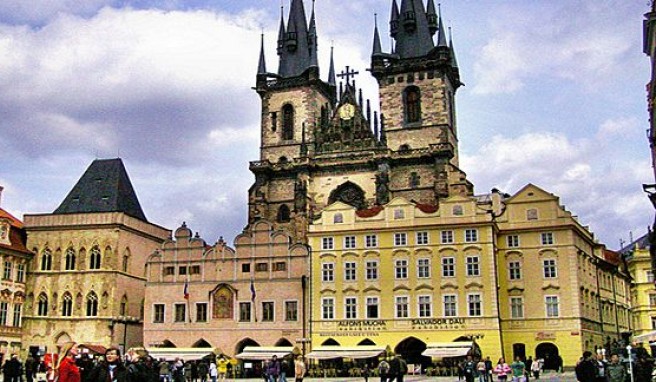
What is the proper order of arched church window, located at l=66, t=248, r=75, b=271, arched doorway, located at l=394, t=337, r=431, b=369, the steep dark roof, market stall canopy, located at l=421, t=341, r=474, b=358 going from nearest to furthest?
1. market stall canopy, located at l=421, t=341, r=474, b=358
2. arched doorway, located at l=394, t=337, r=431, b=369
3. arched church window, located at l=66, t=248, r=75, b=271
4. the steep dark roof

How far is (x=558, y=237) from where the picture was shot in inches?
1959

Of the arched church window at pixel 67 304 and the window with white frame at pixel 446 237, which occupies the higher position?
the window with white frame at pixel 446 237

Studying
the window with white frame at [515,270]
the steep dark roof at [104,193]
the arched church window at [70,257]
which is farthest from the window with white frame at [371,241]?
the arched church window at [70,257]

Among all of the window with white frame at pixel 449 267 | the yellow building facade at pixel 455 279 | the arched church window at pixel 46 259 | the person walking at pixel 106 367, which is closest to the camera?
the person walking at pixel 106 367

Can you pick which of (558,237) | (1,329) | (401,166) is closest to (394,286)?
(558,237)

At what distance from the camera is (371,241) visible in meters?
51.2

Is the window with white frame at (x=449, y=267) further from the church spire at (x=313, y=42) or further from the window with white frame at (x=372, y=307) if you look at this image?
the church spire at (x=313, y=42)

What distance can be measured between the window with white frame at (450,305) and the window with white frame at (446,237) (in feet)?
11.2

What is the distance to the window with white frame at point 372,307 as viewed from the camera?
50.0 m

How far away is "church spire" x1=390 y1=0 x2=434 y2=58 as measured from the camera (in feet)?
237

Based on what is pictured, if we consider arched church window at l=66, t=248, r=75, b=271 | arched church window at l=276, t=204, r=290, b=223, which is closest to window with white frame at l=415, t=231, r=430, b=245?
arched church window at l=276, t=204, r=290, b=223

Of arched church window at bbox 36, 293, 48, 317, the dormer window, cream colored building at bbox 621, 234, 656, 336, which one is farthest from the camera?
cream colored building at bbox 621, 234, 656, 336

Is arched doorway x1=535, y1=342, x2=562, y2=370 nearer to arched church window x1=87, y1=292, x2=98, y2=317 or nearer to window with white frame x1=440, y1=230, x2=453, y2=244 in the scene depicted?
window with white frame x1=440, y1=230, x2=453, y2=244

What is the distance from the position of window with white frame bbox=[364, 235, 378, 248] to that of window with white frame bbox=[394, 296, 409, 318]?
3.80m
